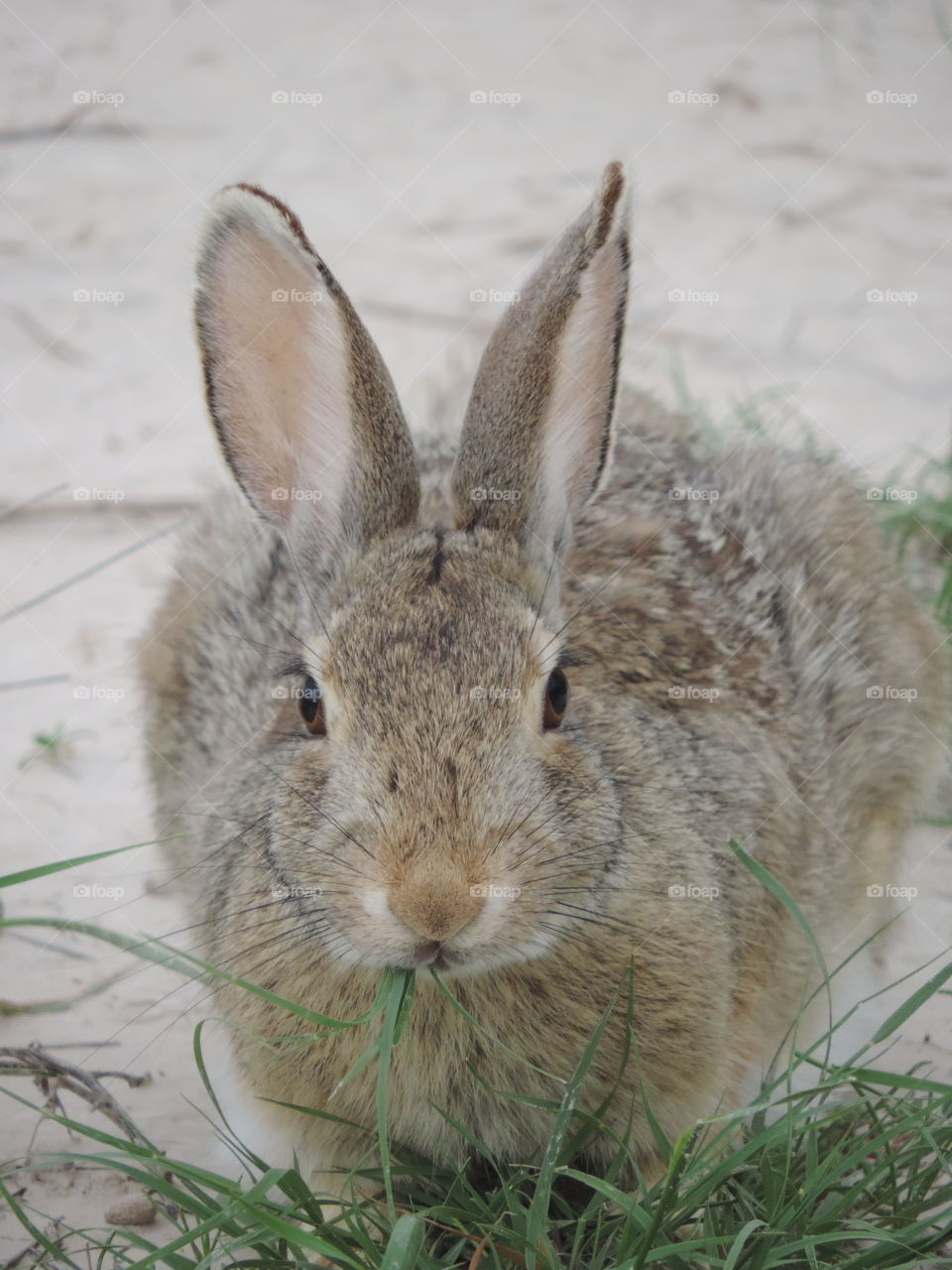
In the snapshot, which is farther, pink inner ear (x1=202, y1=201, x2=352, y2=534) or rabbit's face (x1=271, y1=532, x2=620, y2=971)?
pink inner ear (x1=202, y1=201, x2=352, y2=534)

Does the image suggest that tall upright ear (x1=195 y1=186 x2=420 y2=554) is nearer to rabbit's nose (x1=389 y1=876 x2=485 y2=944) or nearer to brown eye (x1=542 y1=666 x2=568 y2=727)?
brown eye (x1=542 y1=666 x2=568 y2=727)

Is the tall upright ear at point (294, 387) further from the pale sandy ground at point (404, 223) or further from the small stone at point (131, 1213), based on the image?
the pale sandy ground at point (404, 223)

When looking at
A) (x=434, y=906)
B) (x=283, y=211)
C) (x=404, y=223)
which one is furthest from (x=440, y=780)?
(x=404, y=223)

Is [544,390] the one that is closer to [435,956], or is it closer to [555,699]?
[555,699]

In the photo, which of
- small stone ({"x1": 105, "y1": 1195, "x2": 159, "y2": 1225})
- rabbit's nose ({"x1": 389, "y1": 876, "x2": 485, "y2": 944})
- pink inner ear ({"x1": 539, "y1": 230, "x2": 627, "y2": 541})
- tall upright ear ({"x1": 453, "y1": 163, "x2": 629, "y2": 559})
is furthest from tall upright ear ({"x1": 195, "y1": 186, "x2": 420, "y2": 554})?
small stone ({"x1": 105, "y1": 1195, "x2": 159, "y2": 1225})

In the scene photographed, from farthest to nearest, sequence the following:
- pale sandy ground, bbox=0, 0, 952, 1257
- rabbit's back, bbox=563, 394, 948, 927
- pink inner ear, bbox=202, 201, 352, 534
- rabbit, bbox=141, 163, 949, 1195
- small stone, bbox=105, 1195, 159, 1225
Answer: pale sandy ground, bbox=0, 0, 952, 1257, rabbit's back, bbox=563, 394, 948, 927, small stone, bbox=105, 1195, 159, 1225, pink inner ear, bbox=202, 201, 352, 534, rabbit, bbox=141, 163, 949, 1195

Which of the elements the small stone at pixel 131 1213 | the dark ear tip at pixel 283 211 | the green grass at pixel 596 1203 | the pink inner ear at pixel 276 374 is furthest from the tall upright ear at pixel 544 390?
the small stone at pixel 131 1213
